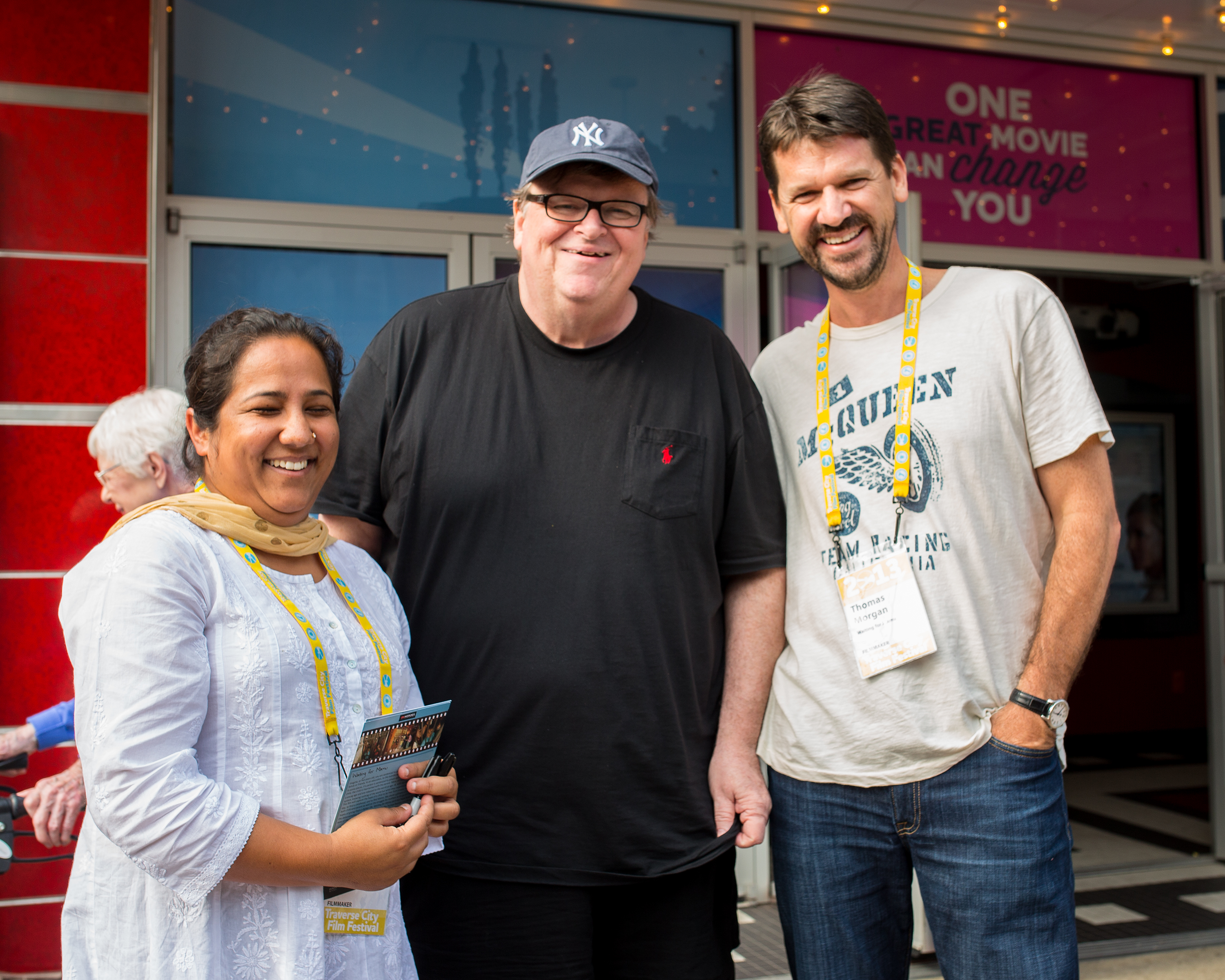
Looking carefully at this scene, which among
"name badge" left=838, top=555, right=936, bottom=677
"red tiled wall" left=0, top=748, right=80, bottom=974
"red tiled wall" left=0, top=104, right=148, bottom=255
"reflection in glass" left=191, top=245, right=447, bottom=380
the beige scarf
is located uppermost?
"red tiled wall" left=0, top=104, right=148, bottom=255

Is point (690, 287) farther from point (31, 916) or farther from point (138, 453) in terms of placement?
point (31, 916)

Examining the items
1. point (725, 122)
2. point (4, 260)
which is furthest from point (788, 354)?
point (4, 260)

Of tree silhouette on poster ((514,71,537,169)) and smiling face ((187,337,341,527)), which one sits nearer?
smiling face ((187,337,341,527))

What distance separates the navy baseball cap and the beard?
0.36m

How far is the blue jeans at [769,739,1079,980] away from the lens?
5.65 ft

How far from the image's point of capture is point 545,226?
5.97 ft

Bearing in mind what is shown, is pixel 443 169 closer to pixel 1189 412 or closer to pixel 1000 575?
pixel 1000 575

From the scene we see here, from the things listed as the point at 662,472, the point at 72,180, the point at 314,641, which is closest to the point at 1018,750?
the point at 662,472

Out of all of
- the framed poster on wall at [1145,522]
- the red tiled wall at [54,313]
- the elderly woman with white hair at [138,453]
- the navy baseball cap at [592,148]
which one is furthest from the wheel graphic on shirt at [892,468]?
the framed poster on wall at [1145,522]

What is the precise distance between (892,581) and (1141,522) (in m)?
7.08

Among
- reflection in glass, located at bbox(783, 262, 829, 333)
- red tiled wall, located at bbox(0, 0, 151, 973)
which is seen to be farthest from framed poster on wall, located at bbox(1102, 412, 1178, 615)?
red tiled wall, located at bbox(0, 0, 151, 973)

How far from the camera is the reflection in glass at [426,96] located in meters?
3.71

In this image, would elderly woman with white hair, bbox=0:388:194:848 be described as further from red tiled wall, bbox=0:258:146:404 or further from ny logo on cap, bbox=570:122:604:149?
ny logo on cap, bbox=570:122:604:149

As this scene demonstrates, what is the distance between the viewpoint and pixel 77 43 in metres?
3.47
